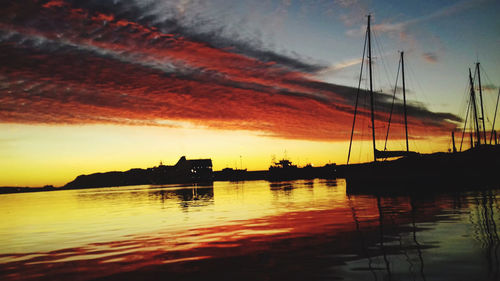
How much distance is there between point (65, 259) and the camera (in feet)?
49.4

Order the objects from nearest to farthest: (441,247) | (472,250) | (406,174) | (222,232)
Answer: (472,250) < (441,247) < (222,232) < (406,174)

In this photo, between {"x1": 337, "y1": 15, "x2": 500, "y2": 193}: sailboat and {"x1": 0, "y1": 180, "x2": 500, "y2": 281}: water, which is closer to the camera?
{"x1": 0, "y1": 180, "x2": 500, "y2": 281}: water

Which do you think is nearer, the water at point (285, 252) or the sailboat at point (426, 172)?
the water at point (285, 252)

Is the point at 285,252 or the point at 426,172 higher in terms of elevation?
the point at 426,172

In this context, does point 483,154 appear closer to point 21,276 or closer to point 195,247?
point 195,247

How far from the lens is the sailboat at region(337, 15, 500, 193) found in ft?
161

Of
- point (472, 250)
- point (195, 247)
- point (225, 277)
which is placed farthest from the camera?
point (195, 247)

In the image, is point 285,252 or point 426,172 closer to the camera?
point 285,252

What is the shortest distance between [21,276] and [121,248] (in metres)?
4.81

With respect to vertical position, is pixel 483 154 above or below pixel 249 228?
above


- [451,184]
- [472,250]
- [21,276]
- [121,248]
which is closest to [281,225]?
[121,248]

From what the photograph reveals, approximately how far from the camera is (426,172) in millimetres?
49906

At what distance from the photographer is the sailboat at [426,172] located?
49219mm

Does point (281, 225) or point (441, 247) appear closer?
point (441, 247)
